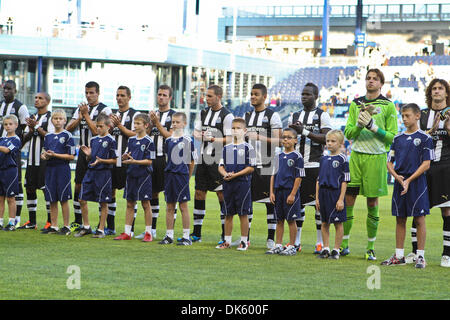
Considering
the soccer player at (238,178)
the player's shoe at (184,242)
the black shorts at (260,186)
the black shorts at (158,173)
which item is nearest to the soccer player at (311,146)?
the black shorts at (260,186)

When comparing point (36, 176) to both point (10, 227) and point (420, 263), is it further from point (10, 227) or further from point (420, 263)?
point (420, 263)

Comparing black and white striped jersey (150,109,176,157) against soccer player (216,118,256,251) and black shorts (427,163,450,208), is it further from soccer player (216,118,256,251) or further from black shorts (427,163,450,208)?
black shorts (427,163,450,208)

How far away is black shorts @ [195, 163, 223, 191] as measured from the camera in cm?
1058

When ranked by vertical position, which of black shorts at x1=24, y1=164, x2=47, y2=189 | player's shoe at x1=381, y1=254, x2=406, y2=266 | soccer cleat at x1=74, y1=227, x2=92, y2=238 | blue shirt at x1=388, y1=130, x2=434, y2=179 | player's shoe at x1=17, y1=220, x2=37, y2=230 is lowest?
player's shoe at x1=17, y1=220, x2=37, y2=230

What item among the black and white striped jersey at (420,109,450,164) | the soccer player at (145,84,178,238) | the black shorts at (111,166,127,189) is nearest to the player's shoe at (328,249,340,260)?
the black and white striped jersey at (420,109,450,164)

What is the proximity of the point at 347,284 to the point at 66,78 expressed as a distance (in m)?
35.7

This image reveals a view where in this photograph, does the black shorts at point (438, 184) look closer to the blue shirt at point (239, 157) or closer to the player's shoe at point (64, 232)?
the blue shirt at point (239, 157)

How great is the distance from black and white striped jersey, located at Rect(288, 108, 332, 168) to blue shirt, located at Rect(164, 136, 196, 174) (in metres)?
1.41

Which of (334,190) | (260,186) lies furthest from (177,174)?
(334,190)

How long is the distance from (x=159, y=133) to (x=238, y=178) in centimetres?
184

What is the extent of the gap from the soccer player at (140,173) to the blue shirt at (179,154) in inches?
13.5

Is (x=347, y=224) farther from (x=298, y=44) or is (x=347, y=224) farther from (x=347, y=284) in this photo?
(x=298, y=44)
